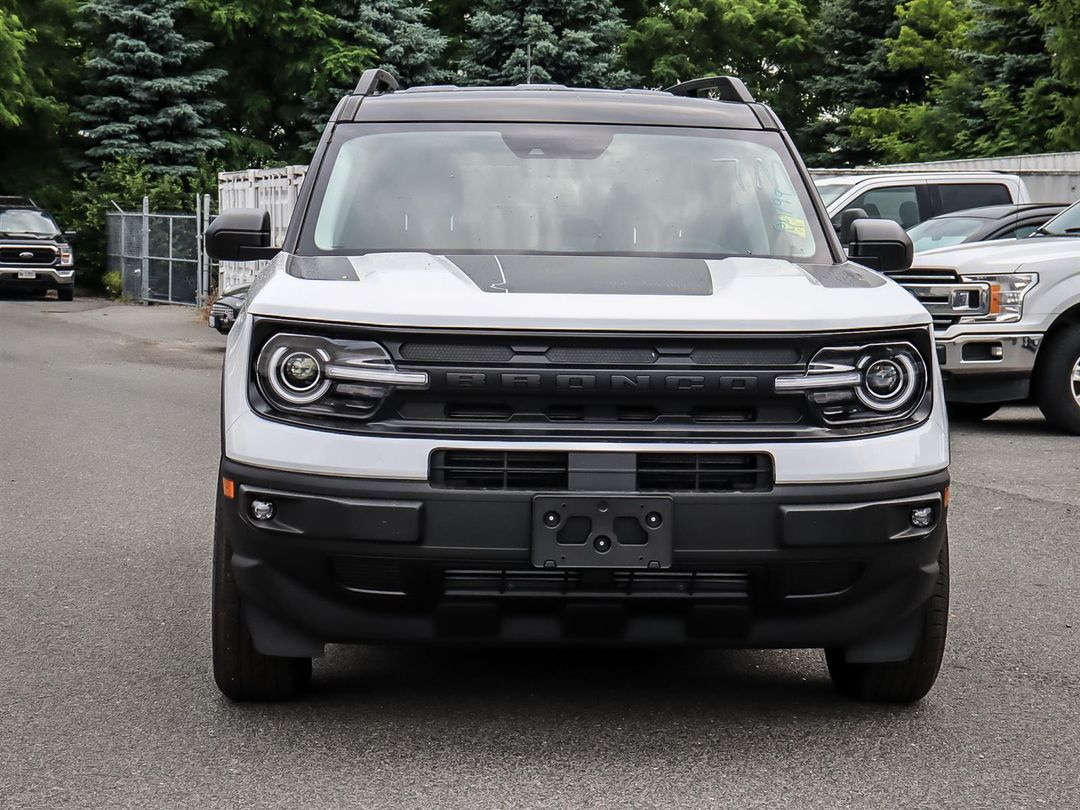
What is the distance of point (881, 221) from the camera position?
5.60 metres

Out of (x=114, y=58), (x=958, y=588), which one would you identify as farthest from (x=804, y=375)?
(x=114, y=58)

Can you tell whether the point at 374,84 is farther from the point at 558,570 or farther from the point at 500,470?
the point at 558,570

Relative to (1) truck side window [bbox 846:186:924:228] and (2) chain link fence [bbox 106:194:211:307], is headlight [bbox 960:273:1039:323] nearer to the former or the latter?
(1) truck side window [bbox 846:186:924:228]

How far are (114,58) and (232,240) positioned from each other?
116ft

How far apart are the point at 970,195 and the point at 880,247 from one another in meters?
11.5

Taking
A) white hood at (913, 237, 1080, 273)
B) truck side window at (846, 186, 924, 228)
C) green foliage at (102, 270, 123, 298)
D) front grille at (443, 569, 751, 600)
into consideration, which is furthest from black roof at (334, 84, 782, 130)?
green foliage at (102, 270, 123, 298)

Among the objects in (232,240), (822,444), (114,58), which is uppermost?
(114,58)

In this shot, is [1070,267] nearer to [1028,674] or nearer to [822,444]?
[1028,674]

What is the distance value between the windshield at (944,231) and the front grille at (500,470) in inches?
411

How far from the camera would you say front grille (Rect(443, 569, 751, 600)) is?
13.6 ft

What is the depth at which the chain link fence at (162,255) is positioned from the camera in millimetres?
28812

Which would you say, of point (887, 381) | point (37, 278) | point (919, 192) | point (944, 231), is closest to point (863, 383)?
point (887, 381)

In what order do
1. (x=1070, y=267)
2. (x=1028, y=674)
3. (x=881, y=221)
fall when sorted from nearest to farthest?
(x=1028, y=674)
(x=881, y=221)
(x=1070, y=267)

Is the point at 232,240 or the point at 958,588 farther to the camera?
the point at 958,588
